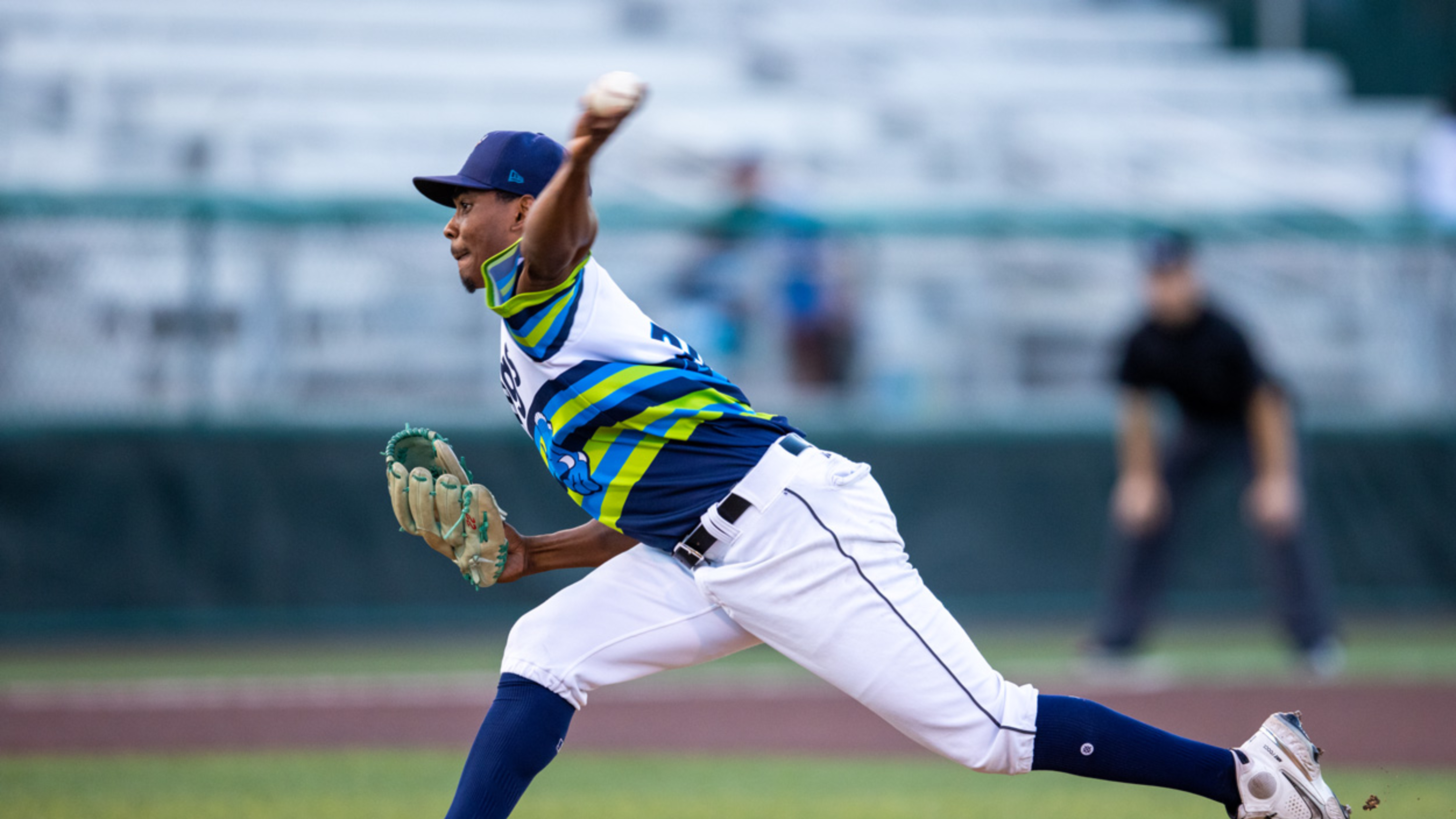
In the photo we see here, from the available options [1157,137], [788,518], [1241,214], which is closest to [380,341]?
[1241,214]

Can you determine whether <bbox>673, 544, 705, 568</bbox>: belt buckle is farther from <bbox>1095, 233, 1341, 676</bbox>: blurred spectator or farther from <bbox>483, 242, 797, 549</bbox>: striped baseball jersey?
<bbox>1095, 233, 1341, 676</bbox>: blurred spectator

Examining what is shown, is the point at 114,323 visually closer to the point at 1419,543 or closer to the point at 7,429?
the point at 7,429

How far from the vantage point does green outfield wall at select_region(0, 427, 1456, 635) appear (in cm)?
938

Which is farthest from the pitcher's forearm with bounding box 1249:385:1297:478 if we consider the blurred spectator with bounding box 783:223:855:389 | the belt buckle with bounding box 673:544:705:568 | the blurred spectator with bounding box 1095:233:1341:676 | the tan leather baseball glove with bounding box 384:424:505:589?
the tan leather baseball glove with bounding box 384:424:505:589

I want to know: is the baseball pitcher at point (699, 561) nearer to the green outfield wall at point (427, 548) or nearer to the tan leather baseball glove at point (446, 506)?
the tan leather baseball glove at point (446, 506)

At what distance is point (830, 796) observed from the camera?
219 inches

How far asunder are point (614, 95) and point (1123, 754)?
1.90 metres

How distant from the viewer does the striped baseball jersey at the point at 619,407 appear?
134 inches

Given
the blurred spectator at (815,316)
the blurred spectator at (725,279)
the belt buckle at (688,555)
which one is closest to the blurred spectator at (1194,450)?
the blurred spectator at (815,316)

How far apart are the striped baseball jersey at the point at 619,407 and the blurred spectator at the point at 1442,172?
10.3 metres

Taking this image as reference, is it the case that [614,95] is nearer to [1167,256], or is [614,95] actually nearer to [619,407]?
[619,407]

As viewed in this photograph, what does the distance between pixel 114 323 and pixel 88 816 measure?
526 centimetres

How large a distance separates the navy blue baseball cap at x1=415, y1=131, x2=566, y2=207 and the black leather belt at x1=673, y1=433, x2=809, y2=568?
0.83 metres

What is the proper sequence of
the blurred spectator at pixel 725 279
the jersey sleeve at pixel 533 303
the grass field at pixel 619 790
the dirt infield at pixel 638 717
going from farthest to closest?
1. the blurred spectator at pixel 725 279
2. the dirt infield at pixel 638 717
3. the grass field at pixel 619 790
4. the jersey sleeve at pixel 533 303
